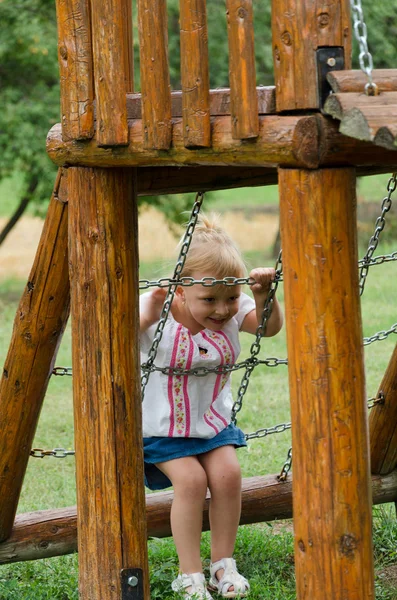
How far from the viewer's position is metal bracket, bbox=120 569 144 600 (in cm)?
350

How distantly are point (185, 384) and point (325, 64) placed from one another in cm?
194

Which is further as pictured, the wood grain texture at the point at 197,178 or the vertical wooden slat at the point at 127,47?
the wood grain texture at the point at 197,178

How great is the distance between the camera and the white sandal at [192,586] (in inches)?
154

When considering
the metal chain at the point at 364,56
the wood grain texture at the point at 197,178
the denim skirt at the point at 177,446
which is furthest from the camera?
the denim skirt at the point at 177,446

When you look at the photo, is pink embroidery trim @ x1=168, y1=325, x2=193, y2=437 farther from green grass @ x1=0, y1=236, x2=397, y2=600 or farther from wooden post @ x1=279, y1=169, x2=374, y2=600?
wooden post @ x1=279, y1=169, x2=374, y2=600

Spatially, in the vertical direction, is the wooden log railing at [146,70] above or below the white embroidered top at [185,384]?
above

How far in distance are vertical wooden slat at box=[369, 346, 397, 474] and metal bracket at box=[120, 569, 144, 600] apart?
4.99 feet

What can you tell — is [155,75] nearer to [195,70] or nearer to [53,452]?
[195,70]

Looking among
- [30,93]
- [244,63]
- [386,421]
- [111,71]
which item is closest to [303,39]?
[244,63]

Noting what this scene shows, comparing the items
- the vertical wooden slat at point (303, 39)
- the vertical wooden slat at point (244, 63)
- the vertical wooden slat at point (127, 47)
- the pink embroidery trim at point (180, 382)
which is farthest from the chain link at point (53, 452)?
the vertical wooden slat at point (303, 39)

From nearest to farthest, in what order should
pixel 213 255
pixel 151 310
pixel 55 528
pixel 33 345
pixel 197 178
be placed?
pixel 197 178
pixel 33 345
pixel 213 255
pixel 151 310
pixel 55 528

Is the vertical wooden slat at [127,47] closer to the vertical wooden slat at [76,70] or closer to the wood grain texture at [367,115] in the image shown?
the vertical wooden slat at [76,70]

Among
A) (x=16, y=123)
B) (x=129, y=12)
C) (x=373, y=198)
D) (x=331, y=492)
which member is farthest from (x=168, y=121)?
(x=373, y=198)

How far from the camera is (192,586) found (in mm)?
3955
